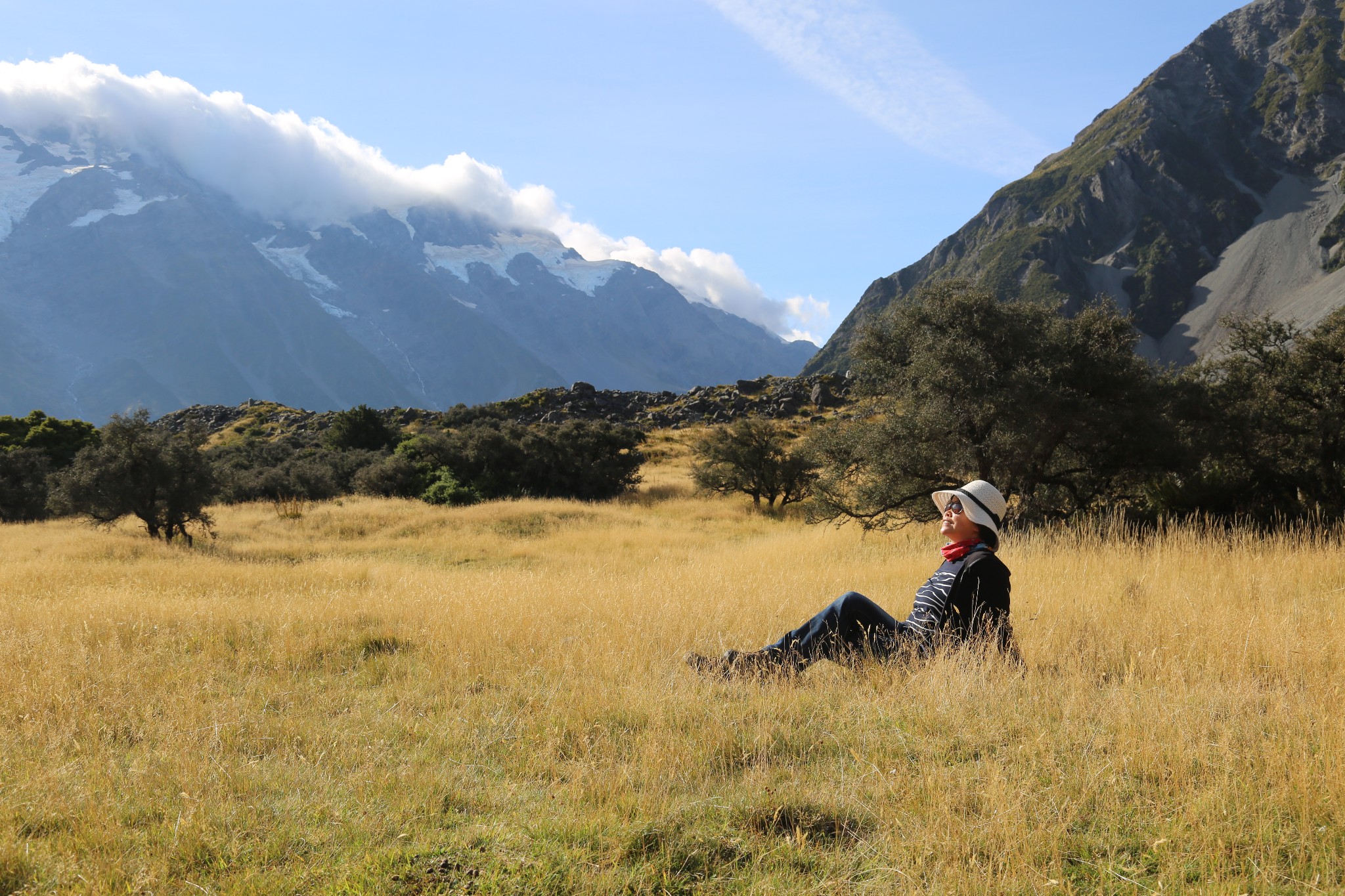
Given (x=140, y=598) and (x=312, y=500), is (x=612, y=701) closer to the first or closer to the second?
(x=140, y=598)

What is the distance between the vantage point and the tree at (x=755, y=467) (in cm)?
2877

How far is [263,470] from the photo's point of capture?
33375mm

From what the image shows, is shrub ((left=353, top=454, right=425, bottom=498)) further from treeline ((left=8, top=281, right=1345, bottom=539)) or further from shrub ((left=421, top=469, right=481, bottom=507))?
treeline ((left=8, top=281, right=1345, bottom=539))

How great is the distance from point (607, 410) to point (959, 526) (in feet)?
201

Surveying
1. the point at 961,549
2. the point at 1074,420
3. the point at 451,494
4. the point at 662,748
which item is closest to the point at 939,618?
the point at 961,549

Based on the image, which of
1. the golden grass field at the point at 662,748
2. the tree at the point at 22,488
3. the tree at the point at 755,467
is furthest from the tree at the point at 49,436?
the golden grass field at the point at 662,748

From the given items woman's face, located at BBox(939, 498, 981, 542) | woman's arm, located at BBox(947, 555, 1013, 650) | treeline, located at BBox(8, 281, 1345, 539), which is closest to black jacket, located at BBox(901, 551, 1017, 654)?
woman's arm, located at BBox(947, 555, 1013, 650)

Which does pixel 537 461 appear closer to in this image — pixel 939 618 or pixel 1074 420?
pixel 1074 420

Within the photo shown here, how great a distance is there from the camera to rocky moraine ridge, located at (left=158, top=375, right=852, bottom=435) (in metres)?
57.9

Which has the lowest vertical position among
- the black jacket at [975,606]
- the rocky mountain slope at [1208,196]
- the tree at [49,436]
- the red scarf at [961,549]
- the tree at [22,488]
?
the tree at [22,488]

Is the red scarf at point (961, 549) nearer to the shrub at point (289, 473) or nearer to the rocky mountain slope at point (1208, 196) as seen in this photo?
the shrub at point (289, 473)

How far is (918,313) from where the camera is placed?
15.0m

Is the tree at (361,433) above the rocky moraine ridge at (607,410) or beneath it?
beneath

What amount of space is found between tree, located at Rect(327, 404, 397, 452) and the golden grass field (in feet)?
129
